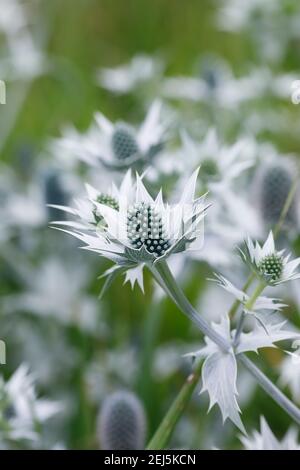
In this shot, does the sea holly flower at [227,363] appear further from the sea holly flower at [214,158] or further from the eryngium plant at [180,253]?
the sea holly flower at [214,158]

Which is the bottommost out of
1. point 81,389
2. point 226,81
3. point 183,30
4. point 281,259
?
point 81,389

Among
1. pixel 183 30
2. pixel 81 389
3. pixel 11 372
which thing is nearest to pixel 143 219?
pixel 81 389

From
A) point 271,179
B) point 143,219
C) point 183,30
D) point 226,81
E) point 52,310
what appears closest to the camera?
point 143,219

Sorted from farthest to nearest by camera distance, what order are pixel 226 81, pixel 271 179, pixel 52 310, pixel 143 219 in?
1. pixel 226 81
2. pixel 52 310
3. pixel 271 179
4. pixel 143 219

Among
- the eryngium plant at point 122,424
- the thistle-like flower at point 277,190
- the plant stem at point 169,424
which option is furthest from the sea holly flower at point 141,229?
the thistle-like flower at point 277,190

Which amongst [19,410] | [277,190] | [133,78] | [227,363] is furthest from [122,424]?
[133,78]

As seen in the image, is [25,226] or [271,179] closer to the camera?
[271,179]

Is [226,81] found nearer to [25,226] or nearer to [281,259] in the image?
[25,226]

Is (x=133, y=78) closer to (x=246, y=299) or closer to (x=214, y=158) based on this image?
(x=214, y=158)
